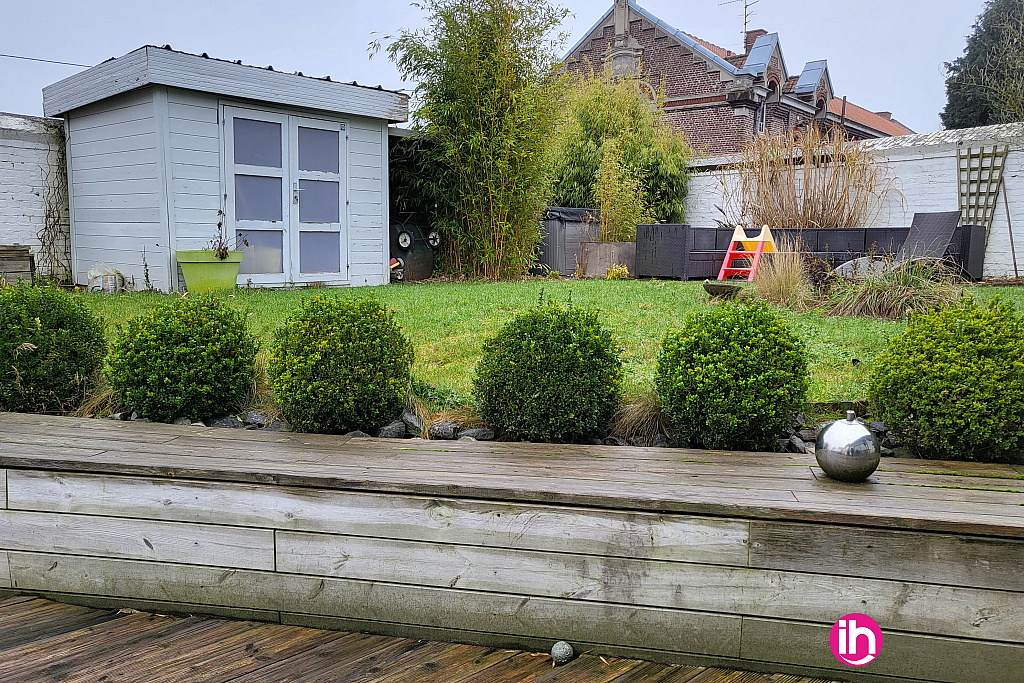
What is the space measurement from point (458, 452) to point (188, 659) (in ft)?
2.89

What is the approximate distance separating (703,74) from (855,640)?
21.2m

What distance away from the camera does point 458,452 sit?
2.33 metres

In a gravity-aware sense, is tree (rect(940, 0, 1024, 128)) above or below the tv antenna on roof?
below

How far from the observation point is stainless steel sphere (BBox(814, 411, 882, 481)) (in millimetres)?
1988

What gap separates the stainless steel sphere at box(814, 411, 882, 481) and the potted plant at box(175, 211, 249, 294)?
6.36 meters

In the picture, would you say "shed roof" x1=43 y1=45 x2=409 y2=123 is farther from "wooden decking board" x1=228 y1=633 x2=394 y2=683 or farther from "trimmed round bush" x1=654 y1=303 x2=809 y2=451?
"wooden decking board" x1=228 y1=633 x2=394 y2=683

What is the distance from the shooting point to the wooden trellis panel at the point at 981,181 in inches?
368

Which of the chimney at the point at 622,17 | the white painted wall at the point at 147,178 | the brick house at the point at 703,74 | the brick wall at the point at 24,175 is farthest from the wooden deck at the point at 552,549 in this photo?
the chimney at the point at 622,17

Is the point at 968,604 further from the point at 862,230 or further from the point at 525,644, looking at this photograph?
the point at 862,230

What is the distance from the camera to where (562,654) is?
71.7 inches

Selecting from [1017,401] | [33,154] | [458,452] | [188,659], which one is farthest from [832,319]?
[33,154]

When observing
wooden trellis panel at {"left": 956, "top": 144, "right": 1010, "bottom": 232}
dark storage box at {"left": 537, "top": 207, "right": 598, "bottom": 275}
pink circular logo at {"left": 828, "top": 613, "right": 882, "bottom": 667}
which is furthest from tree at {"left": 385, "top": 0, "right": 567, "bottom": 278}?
pink circular logo at {"left": 828, "top": 613, "right": 882, "bottom": 667}

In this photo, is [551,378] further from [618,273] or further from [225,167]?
[618,273]

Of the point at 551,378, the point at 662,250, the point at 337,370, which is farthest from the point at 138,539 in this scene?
the point at 662,250
